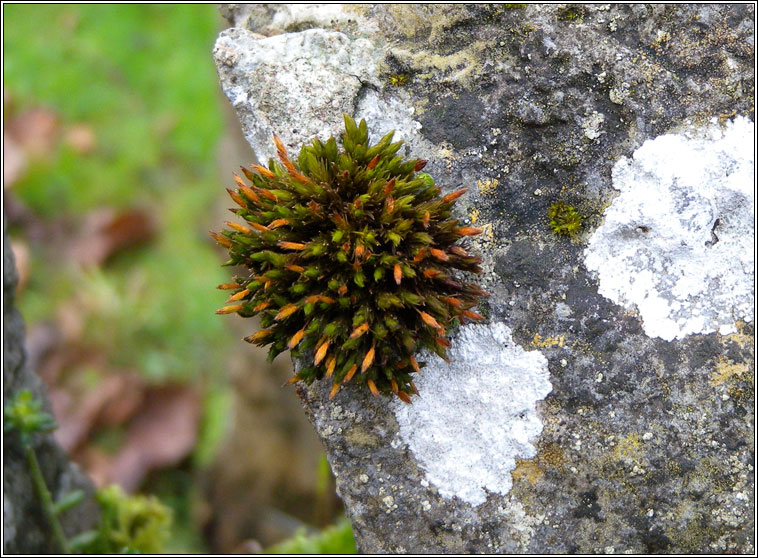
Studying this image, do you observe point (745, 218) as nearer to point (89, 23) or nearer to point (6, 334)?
point (6, 334)

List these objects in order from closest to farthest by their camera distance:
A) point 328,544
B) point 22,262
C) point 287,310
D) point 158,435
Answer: point 287,310, point 328,544, point 158,435, point 22,262

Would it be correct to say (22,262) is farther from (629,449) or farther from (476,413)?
(629,449)

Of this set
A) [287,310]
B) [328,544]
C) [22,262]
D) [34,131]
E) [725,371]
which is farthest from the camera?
[34,131]

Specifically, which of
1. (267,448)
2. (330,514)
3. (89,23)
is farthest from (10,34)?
(330,514)

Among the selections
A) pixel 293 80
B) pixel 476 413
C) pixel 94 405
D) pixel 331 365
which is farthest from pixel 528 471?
pixel 94 405

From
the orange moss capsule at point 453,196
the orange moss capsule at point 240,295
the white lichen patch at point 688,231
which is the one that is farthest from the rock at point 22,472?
the white lichen patch at point 688,231

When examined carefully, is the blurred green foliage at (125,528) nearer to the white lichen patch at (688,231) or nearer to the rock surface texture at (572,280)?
the rock surface texture at (572,280)
